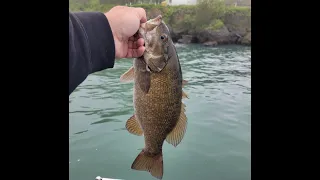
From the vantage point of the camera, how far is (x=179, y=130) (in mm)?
1638

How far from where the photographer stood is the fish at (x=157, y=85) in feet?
5.10

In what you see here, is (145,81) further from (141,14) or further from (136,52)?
(141,14)

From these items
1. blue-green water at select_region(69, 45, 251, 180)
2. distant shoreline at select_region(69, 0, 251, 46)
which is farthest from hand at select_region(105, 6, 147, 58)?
distant shoreline at select_region(69, 0, 251, 46)

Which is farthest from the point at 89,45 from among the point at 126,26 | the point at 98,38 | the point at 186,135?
the point at 186,135

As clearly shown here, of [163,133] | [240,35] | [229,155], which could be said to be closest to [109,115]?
[229,155]

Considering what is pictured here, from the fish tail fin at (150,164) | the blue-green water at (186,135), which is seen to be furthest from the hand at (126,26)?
the blue-green water at (186,135)

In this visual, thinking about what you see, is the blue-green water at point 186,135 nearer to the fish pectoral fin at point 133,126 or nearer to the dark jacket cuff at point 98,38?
the fish pectoral fin at point 133,126

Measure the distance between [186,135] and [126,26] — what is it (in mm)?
10623

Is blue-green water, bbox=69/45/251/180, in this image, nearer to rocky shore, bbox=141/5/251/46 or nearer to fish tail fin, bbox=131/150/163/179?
fish tail fin, bbox=131/150/163/179

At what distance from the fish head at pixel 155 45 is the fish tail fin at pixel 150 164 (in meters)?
0.45

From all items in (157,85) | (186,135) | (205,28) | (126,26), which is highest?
(205,28)
